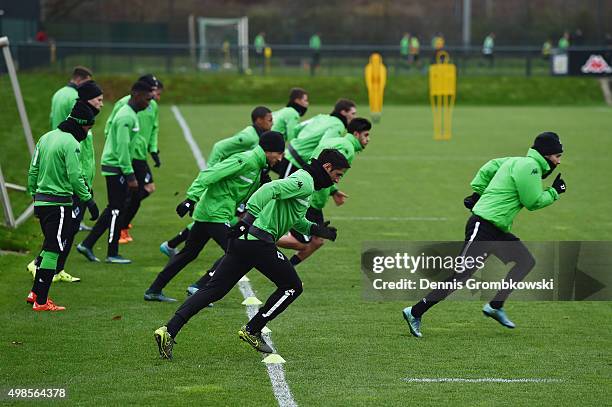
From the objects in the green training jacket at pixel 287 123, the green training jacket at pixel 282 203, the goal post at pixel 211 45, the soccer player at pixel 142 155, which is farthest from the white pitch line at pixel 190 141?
the goal post at pixel 211 45

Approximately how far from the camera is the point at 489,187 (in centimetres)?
1070

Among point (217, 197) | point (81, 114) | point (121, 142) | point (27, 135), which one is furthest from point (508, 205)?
point (27, 135)

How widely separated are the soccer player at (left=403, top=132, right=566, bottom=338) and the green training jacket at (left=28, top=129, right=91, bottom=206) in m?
3.34

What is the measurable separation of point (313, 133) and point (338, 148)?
2205 mm

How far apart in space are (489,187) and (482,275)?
118 inches

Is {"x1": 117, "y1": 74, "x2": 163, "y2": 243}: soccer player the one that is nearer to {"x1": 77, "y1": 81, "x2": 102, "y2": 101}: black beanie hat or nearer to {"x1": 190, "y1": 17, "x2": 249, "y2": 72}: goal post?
{"x1": 77, "y1": 81, "x2": 102, "y2": 101}: black beanie hat

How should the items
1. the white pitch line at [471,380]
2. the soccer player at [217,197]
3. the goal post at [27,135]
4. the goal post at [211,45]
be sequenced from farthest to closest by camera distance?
1. the goal post at [211,45]
2. the goal post at [27,135]
3. the soccer player at [217,197]
4. the white pitch line at [471,380]

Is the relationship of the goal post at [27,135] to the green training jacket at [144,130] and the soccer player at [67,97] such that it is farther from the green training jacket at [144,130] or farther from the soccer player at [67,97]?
the green training jacket at [144,130]

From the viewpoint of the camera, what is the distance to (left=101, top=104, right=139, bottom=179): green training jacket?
45.1ft

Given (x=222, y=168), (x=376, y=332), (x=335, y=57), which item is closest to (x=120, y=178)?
(x=222, y=168)

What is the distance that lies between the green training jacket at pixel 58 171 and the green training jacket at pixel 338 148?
2.53m

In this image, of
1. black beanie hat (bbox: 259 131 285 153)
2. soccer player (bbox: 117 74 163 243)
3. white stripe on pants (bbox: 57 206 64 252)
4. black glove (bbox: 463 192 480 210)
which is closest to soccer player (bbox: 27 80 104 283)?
white stripe on pants (bbox: 57 206 64 252)

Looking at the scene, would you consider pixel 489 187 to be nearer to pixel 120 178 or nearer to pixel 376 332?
pixel 376 332

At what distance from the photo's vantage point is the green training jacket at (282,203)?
9188 millimetres
